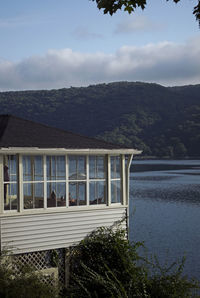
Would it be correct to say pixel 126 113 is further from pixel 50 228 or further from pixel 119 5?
pixel 119 5

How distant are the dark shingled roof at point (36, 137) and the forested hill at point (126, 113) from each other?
93012mm

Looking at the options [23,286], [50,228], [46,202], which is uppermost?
[46,202]

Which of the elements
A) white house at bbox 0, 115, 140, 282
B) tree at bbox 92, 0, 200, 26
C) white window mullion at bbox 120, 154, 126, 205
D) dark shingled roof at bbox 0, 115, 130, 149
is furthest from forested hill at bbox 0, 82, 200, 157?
tree at bbox 92, 0, 200, 26

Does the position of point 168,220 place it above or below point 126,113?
below

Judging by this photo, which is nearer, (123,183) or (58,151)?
(58,151)

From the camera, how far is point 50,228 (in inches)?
502

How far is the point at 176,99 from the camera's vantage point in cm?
12312

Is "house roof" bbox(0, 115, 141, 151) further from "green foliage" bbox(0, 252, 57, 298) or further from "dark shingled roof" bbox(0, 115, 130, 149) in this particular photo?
"green foliage" bbox(0, 252, 57, 298)

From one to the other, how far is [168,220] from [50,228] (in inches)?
1043

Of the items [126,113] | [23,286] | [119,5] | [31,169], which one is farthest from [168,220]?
[126,113]

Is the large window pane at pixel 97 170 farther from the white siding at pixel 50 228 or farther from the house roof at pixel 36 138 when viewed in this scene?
the white siding at pixel 50 228

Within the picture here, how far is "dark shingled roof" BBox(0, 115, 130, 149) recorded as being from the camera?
1243 cm

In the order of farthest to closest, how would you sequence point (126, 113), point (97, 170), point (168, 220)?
1. point (126, 113)
2. point (168, 220)
3. point (97, 170)

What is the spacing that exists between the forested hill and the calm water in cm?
4452
